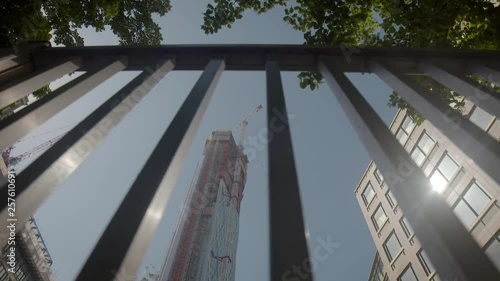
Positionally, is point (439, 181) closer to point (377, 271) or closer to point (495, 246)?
point (495, 246)

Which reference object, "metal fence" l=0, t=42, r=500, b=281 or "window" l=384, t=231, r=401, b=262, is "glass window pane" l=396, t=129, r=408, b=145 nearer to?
"window" l=384, t=231, r=401, b=262

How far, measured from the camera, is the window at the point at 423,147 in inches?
841

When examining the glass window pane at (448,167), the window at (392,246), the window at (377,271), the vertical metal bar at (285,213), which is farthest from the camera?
the window at (377,271)

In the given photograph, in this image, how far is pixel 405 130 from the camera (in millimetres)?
24672

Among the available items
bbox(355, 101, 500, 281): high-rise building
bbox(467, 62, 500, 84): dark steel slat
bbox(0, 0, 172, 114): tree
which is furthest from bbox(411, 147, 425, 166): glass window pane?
bbox(467, 62, 500, 84): dark steel slat

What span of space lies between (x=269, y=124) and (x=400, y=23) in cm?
468

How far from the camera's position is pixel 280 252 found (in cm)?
115

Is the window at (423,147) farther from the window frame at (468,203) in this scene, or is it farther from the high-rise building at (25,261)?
the high-rise building at (25,261)

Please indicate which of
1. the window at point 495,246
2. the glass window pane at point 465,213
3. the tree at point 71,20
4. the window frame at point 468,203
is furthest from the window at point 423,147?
the tree at point 71,20

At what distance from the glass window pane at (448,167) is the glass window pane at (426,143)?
171 cm

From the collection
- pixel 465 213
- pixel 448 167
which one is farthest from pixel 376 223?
pixel 465 213

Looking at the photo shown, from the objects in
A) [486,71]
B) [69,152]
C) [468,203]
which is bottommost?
[69,152]

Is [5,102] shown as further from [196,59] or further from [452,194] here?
[452,194]

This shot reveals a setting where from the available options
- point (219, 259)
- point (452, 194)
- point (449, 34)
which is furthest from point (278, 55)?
point (219, 259)
